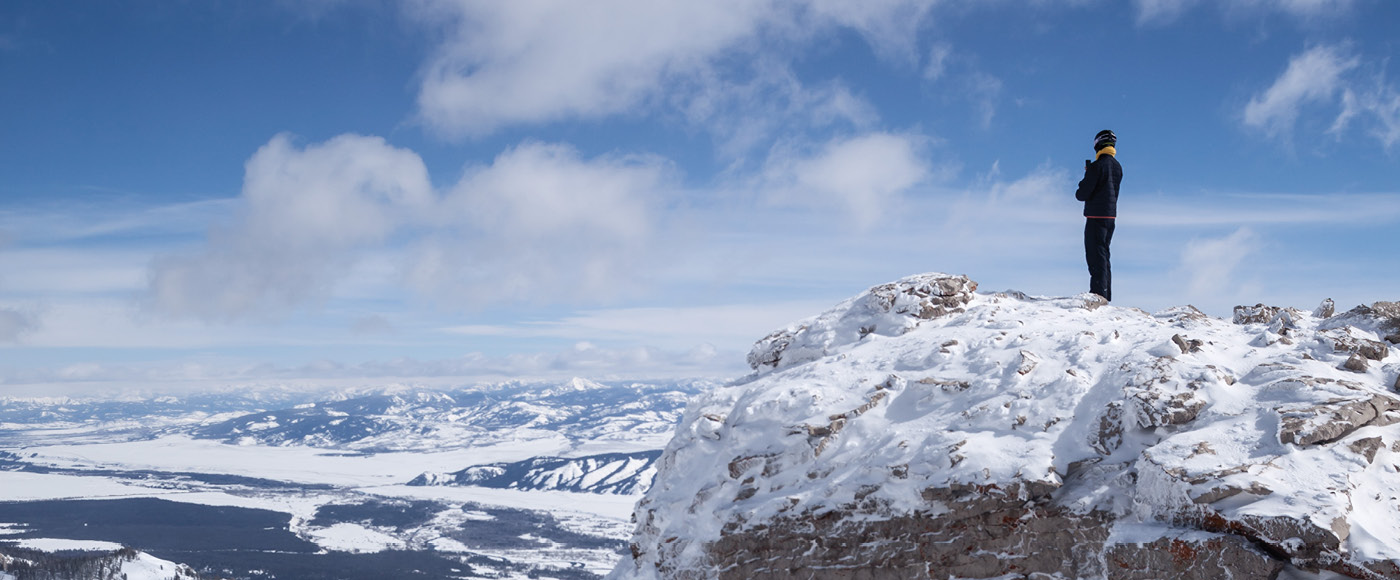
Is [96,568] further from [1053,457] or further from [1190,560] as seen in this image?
[1190,560]

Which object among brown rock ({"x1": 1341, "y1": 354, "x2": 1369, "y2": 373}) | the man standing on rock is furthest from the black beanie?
brown rock ({"x1": 1341, "y1": 354, "x2": 1369, "y2": 373})

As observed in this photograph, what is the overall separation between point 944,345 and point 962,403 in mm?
1800

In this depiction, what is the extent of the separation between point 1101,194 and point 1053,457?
752 cm

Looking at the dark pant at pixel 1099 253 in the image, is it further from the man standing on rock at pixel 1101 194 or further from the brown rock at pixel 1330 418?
the brown rock at pixel 1330 418

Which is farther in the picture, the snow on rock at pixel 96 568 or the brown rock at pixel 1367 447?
the snow on rock at pixel 96 568

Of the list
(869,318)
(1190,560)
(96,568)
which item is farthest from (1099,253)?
(96,568)

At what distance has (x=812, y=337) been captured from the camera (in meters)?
15.2

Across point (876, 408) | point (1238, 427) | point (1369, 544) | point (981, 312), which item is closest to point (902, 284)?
point (981, 312)

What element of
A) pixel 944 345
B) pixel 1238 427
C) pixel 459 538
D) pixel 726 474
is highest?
pixel 944 345

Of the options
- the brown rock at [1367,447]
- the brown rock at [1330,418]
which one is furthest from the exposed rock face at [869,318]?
the brown rock at [1367,447]

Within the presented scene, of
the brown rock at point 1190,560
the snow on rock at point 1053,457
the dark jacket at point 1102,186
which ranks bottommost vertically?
the brown rock at point 1190,560

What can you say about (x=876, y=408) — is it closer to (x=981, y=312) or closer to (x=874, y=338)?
(x=874, y=338)

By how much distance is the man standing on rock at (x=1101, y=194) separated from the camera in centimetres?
1505

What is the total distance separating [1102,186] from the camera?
15.2 m
